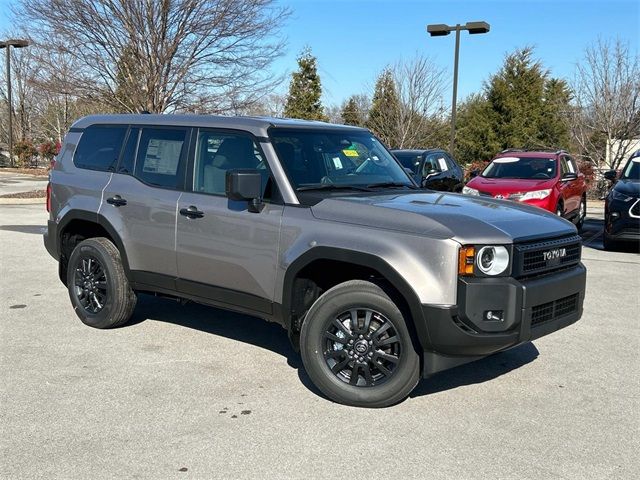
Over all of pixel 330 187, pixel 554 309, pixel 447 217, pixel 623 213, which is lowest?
pixel 554 309

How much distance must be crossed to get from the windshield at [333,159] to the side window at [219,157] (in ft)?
0.74

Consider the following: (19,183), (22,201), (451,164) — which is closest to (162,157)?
(451,164)

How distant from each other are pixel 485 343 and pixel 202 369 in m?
2.13

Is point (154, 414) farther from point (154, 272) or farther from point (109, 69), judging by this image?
point (109, 69)

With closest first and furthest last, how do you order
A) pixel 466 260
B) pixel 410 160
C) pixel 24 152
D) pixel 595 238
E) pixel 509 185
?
pixel 466 260
pixel 509 185
pixel 595 238
pixel 410 160
pixel 24 152

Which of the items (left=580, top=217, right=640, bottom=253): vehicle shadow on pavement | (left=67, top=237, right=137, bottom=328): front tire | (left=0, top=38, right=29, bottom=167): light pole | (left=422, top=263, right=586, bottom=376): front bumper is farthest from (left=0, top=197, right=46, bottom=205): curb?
(left=422, top=263, right=586, bottom=376): front bumper

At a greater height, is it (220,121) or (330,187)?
(220,121)

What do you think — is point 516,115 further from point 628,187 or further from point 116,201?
point 116,201

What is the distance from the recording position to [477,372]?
16.1 ft

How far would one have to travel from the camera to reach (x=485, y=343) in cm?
385

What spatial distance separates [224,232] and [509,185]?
8471mm

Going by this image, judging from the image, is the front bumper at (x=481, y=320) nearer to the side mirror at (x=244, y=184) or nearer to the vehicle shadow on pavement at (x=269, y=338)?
the vehicle shadow on pavement at (x=269, y=338)

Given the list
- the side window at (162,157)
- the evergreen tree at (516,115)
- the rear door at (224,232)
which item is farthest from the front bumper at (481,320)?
the evergreen tree at (516,115)

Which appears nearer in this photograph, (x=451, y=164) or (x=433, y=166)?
(x=433, y=166)
